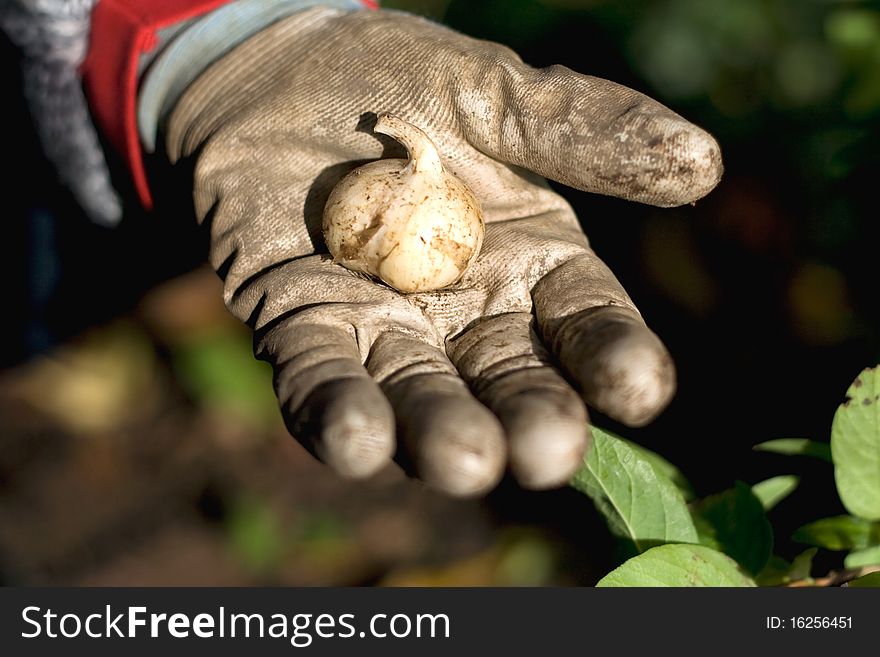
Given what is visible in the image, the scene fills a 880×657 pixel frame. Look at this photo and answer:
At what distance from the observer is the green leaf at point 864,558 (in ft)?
4.39

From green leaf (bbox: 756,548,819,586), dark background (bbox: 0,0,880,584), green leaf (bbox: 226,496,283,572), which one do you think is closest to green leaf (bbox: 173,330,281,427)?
dark background (bbox: 0,0,880,584)

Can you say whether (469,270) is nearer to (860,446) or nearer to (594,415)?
(860,446)

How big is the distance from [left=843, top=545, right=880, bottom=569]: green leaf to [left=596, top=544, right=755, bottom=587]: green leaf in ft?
0.68

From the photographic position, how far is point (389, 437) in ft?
4.16

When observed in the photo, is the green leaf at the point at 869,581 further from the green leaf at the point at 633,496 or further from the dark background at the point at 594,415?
the dark background at the point at 594,415

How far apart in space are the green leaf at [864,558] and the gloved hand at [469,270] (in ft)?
1.31

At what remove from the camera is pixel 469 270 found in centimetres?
170

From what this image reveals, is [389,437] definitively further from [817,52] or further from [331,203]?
[817,52]

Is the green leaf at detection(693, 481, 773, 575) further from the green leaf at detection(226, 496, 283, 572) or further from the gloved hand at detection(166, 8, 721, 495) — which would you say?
the green leaf at detection(226, 496, 283, 572)

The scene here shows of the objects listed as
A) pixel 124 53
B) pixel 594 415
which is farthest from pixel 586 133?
pixel 594 415

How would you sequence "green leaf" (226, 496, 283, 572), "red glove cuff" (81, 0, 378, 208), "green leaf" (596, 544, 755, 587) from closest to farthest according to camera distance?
1. "green leaf" (596, 544, 755, 587)
2. "red glove cuff" (81, 0, 378, 208)
3. "green leaf" (226, 496, 283, 572)

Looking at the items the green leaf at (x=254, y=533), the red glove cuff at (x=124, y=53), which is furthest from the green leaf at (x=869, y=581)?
the green leaf at (x=254, y=533)

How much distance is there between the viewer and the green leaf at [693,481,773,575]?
1428 millimetres

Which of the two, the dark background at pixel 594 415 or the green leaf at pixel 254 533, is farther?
the green leaf at pixel 254 533
